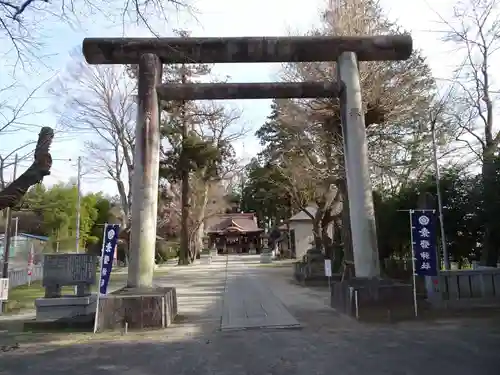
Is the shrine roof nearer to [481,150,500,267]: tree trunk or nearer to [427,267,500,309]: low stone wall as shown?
[481,150,500,267]: tree trunk

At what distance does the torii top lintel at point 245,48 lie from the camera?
11023 mm

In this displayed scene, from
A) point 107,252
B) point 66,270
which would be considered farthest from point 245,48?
point 66,270

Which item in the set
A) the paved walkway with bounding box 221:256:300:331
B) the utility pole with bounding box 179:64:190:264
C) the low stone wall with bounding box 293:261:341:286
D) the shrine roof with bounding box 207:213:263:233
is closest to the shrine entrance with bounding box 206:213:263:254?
the shrine roof with bounding box 207:213:263:233

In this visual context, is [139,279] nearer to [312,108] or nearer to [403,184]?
[312,108]

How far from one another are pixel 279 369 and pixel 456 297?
7756 mm

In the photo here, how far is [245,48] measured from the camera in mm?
11383

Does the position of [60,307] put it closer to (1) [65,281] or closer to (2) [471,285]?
(1) [65,281]

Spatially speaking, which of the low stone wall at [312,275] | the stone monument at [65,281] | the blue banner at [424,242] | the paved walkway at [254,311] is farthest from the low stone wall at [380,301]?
the low stone wall at [312,275]

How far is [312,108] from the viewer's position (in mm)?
16656

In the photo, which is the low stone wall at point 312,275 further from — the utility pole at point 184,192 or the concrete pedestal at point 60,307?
the utility pole at point 184,192

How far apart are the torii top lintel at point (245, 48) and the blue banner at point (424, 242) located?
13.4 ft

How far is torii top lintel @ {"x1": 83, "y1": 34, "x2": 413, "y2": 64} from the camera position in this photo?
11.0m

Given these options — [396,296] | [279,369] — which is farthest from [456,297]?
[279,369]

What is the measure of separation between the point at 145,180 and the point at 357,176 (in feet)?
16.7
